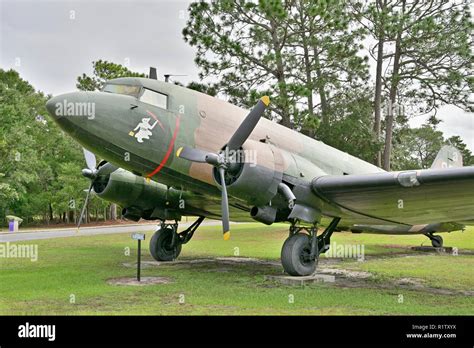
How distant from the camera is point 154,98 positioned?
35.4ft

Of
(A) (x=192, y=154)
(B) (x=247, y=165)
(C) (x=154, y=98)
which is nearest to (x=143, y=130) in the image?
(C) (x=154, y=98)

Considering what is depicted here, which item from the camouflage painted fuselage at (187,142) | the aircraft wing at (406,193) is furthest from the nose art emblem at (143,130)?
the aircraft wing at (406,193)

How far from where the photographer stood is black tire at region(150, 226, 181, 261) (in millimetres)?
15320

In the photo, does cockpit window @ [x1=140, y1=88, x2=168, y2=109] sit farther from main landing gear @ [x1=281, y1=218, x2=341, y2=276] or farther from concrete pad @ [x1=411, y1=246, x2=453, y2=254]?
concrete pad @ [x1=411, y1=246, x2=453, y2=254]

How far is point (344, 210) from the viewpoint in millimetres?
12586

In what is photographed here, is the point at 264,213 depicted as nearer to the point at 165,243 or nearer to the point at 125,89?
the point at 125,89

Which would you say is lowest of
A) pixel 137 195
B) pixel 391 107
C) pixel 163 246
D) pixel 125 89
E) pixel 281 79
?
pixel 163 246

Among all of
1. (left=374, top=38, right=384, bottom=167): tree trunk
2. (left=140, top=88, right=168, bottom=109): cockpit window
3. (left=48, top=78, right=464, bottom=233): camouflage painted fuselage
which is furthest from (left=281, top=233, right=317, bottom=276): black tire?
(left=374, top=38, right=384, bottom=167): tree trunk

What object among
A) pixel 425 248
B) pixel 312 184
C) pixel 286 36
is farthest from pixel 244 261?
pixel 286 36

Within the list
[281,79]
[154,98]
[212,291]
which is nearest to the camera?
[212,291]

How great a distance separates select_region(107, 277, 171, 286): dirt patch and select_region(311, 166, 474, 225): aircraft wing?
442 cm

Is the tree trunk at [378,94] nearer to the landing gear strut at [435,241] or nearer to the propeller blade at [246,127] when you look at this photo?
the landing gear strut at [435,241]

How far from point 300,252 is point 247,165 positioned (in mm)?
2698
